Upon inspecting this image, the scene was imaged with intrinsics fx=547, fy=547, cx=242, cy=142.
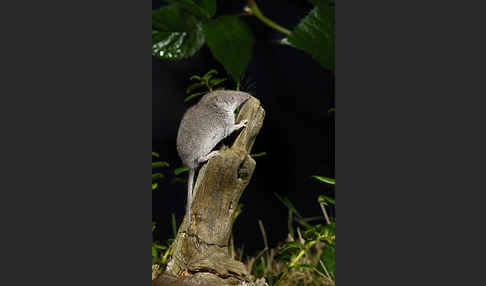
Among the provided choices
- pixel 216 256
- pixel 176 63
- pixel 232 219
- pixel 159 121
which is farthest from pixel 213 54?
pixel 216 256

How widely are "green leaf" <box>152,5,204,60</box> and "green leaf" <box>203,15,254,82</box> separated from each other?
0.07m

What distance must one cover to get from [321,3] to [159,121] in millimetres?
972

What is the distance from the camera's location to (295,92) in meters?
2.62

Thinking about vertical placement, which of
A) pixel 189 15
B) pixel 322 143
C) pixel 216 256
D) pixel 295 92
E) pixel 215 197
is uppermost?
pixel 189 15

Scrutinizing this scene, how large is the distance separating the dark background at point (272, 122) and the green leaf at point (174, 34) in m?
0.04

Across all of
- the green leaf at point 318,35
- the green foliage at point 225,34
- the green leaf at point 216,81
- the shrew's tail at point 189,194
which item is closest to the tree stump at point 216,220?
the shrew's tail at point 189,194

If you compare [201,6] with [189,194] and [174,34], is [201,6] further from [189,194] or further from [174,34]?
[189,194]

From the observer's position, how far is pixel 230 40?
2.59m

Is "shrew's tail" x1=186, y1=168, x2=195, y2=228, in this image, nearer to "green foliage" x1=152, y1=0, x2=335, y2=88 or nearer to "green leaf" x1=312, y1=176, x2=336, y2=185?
"green foliage" x1=152, y1=0, x2=335, y2=88

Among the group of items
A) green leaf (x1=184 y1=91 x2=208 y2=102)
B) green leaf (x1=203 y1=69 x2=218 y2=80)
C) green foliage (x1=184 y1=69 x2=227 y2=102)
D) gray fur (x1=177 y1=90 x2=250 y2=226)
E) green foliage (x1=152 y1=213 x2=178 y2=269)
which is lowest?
green foliage (x1=152 y1=213 x2=178 y2=269)

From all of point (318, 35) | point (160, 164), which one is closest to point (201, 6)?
point (318, 35)

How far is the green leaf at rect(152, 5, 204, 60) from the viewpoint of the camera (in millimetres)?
2596

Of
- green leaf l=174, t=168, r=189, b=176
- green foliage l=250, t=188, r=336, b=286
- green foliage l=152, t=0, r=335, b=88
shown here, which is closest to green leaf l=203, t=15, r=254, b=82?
green foliage l=152, t=0, r=335, b=88

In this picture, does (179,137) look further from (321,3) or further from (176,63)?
(321,3)
